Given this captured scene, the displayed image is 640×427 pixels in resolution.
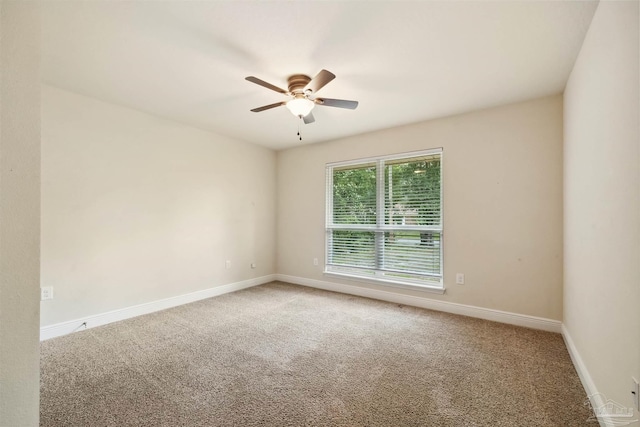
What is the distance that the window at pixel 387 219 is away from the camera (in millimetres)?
3693

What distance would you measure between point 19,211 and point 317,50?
1994 mm

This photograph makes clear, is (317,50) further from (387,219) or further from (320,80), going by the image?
(387,219)

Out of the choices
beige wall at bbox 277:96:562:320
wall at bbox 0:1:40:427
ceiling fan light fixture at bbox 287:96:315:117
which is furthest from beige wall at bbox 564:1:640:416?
wall at bbox 0:1:40:427

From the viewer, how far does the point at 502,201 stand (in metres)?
3.17

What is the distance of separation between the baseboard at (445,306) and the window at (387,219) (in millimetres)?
200

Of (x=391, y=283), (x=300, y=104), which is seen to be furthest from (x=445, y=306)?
(x=300, y=104)

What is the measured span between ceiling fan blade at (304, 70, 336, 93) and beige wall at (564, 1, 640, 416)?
5.16ft

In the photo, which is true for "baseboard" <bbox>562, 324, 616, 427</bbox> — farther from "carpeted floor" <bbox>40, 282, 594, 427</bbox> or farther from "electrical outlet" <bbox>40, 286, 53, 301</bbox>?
"electrical outlet" <bbox>40, 286, 53, 301</bbox>

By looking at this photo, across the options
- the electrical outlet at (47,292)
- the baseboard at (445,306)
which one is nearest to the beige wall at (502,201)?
the baseboard at (445,306)

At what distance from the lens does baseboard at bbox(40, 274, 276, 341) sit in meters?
2.76

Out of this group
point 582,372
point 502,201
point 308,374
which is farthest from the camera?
point 502,201

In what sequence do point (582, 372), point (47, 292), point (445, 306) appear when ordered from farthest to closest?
point (445, 306)
point (47, 292)
point (582, 372)

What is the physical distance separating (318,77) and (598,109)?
1840mm

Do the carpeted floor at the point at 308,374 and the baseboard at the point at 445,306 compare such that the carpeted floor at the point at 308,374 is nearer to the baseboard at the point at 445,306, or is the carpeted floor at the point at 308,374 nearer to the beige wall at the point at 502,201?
the baseboard at the point at 445,306
